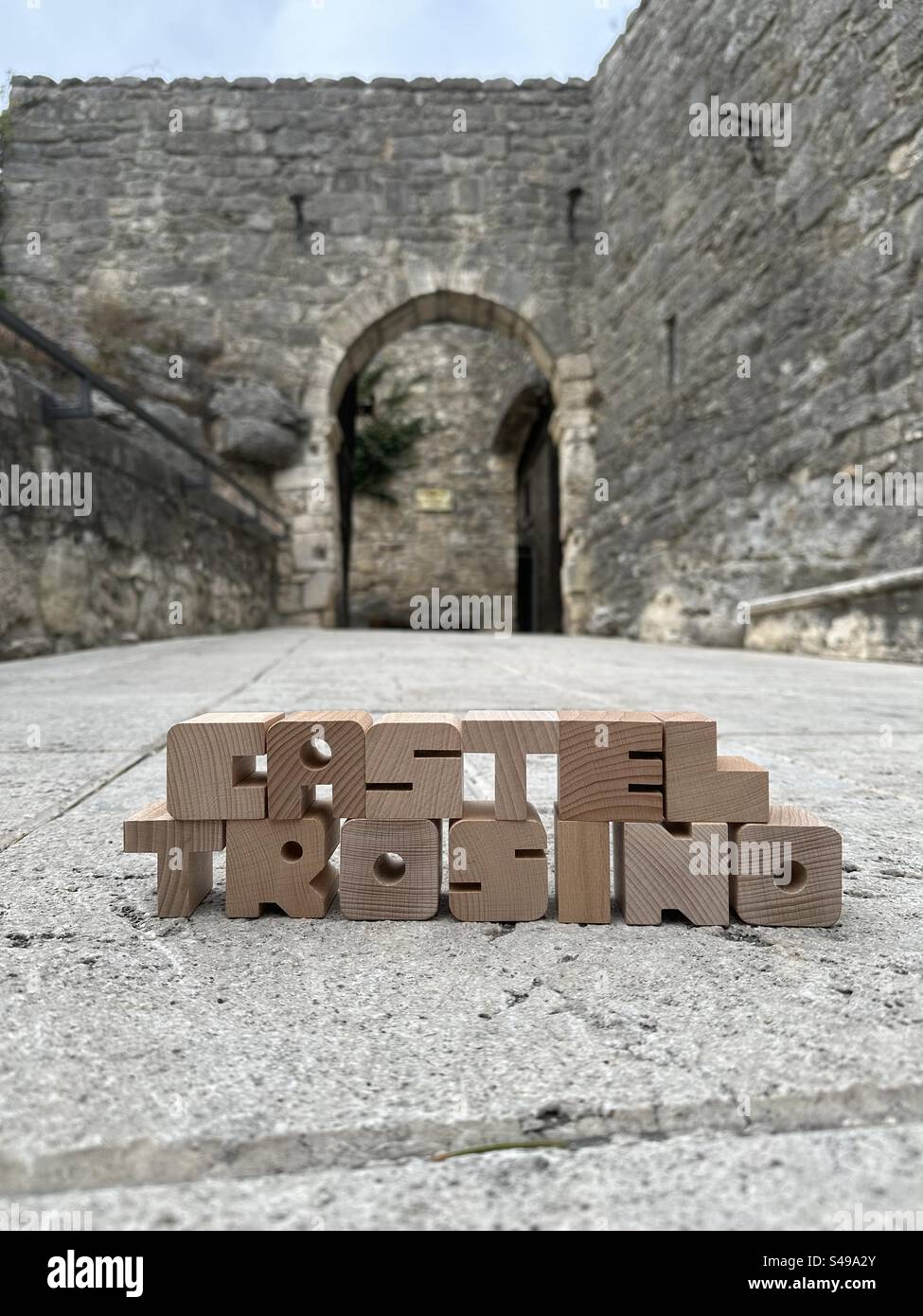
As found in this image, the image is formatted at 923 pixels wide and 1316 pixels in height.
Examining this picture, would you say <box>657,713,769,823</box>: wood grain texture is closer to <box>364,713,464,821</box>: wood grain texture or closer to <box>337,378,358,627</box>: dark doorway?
<box>364,713,464,821</box>: wood grain texture

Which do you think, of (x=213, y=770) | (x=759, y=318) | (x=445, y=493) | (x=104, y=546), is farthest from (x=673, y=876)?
(x=445, y=493)

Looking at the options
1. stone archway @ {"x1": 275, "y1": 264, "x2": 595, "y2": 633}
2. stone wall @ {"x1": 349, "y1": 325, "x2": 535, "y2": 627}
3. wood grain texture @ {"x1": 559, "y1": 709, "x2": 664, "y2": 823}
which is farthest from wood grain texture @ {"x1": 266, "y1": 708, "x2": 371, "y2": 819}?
stone wall @ {"x1": 349, "y1": 325, "x2": 535, "y2": 627}

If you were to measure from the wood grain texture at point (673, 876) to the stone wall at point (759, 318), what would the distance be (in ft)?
11.5

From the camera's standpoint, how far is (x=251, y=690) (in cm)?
257

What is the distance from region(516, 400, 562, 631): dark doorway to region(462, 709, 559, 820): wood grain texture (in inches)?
383

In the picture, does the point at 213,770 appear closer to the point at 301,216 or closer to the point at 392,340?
the point at 392,340

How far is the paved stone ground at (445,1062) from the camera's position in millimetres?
453

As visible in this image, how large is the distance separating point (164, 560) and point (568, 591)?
14.3ft

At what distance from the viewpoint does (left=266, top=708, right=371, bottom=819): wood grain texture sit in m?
0.86

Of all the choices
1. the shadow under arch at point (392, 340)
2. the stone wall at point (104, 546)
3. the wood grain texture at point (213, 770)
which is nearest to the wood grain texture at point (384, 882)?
the wood grain texture at point (213, 770)
